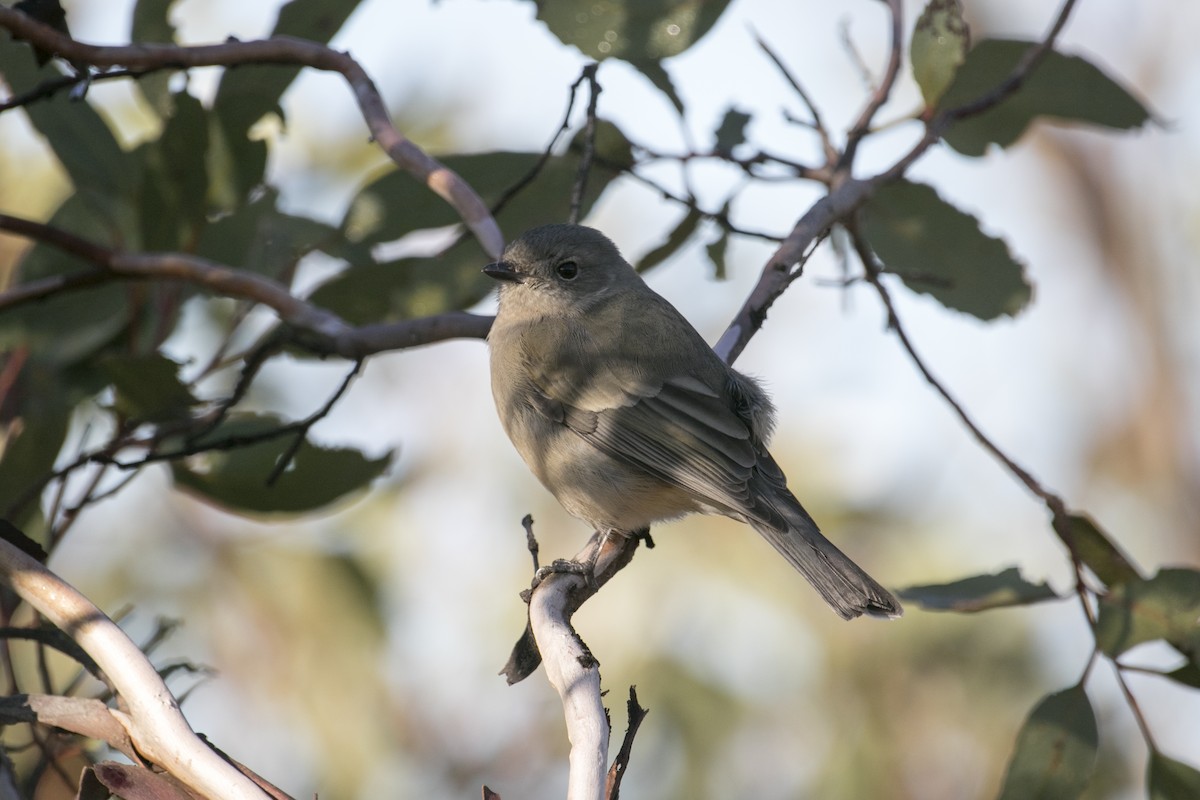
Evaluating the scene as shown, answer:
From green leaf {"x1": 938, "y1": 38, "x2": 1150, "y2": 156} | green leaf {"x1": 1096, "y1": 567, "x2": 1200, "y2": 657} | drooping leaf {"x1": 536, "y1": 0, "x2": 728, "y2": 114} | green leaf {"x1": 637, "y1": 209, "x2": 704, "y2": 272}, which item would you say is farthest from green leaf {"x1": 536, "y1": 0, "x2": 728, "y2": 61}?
green leaf {"x1": 1096, "y1": 567, "x2": 1200, "y2": 657}

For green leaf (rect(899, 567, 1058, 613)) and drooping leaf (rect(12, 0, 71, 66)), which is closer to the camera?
drooping leaf (rect(12, 0, 71, 66))

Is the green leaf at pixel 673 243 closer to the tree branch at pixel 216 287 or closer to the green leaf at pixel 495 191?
the green leaf at pixel 495 191

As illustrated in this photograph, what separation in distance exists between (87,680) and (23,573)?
141cm

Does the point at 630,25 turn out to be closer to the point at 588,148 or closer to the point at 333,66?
the point at 588,148

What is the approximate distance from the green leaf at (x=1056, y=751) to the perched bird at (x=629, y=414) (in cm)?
44

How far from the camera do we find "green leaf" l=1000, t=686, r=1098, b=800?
3.08 m

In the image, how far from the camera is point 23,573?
2170 millimetres

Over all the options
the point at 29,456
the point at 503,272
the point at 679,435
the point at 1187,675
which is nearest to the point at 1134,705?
the point at 1187,675

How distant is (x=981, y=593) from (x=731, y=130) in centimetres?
150

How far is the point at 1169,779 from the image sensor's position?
3084mm

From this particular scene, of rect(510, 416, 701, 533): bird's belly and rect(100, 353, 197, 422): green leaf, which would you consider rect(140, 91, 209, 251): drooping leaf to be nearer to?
rect(100, 353, 197, 422): green leaf

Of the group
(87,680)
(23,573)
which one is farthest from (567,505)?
(23,573)

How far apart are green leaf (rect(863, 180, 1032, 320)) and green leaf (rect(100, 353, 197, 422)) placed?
7.15ft

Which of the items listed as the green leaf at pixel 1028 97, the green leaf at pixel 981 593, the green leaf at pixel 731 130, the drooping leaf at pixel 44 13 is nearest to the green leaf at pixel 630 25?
the green leaf at pixel 731 130
